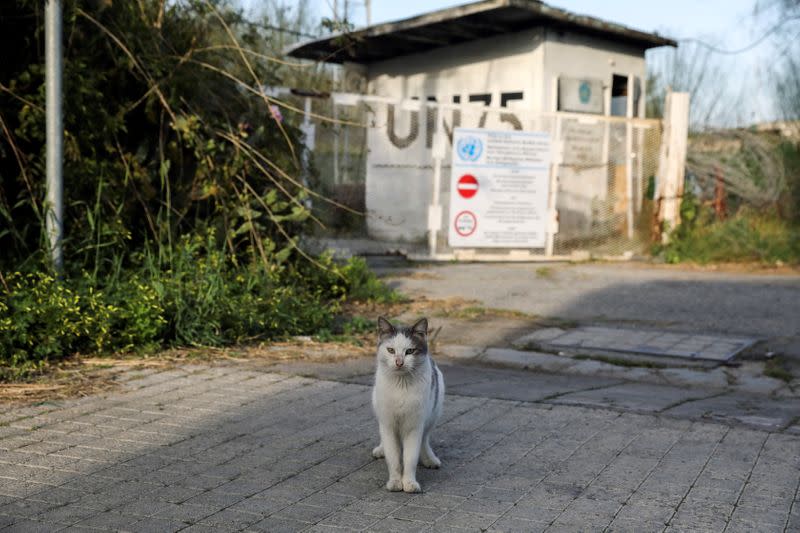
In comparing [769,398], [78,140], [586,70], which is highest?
[586,70]

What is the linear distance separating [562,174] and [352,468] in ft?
37.1

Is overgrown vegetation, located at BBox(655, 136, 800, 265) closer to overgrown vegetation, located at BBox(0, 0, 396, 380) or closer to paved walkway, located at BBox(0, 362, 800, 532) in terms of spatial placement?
overgrown vegetation, located at BBox(0, 0, 396, 380)

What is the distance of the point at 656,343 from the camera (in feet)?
24.9

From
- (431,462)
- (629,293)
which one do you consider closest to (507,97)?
(629,293)

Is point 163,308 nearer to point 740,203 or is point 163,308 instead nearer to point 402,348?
point 402,348

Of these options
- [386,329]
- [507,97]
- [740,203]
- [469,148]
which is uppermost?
[507,97]

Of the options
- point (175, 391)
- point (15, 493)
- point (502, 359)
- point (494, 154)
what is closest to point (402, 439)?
point (15, 493)

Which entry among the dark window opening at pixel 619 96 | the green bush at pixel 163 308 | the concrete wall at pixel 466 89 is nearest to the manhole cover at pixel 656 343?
the green bush at pixel 163 308

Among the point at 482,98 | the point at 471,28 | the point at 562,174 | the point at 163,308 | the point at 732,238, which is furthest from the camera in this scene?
the point at 482,98

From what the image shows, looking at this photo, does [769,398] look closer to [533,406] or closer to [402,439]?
[533,406]

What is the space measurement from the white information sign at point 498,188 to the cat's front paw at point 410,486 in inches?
380

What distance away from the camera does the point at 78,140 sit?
25.0 ft

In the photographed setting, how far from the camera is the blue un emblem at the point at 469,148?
43.3ft

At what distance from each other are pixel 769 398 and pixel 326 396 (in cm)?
302
